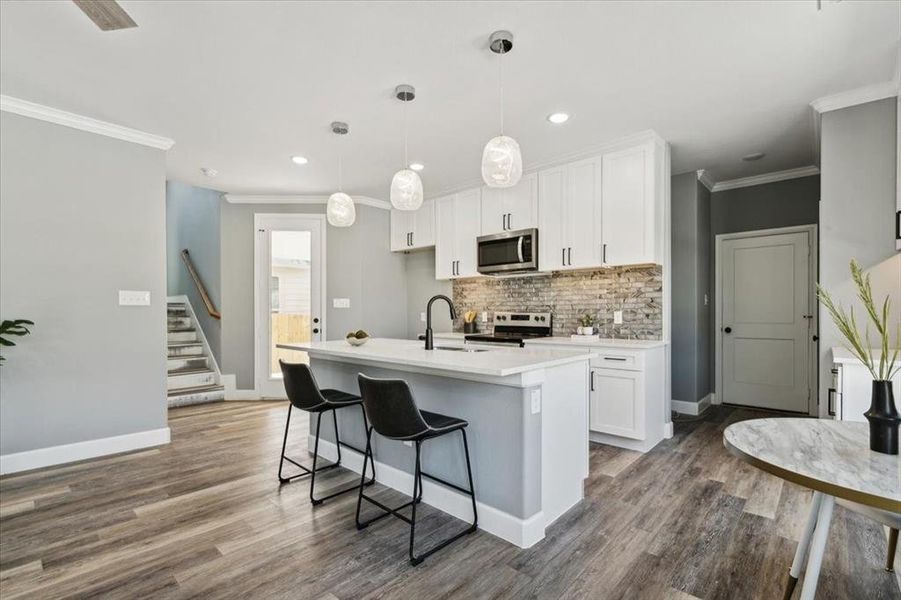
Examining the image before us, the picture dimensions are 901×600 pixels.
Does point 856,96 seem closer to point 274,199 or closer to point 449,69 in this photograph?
point 449,69

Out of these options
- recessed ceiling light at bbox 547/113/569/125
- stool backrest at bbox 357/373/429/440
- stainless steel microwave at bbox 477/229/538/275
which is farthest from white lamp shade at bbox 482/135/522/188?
stainless steel microwave at bbox 477/229/538/275

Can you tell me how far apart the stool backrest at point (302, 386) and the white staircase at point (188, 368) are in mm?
3443

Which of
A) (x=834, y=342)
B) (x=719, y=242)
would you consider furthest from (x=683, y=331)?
(x=834, y=342)

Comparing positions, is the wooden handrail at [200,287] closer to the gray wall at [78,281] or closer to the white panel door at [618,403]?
the gray wall at [78,281]

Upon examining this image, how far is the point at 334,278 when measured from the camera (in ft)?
19.3

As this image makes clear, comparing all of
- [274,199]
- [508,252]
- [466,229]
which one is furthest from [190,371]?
[508,252]

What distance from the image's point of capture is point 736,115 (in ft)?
11.0

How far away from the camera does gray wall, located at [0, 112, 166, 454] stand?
319cm

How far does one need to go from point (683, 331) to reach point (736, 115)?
2290 mm

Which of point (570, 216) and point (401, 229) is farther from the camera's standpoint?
point (401, 229)

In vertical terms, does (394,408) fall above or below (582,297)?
below

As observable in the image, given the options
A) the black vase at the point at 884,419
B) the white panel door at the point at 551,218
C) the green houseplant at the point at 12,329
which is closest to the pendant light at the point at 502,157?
the black vase at the point at 884,419

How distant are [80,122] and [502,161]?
11.3 ft

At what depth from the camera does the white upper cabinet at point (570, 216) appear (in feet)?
13.5
